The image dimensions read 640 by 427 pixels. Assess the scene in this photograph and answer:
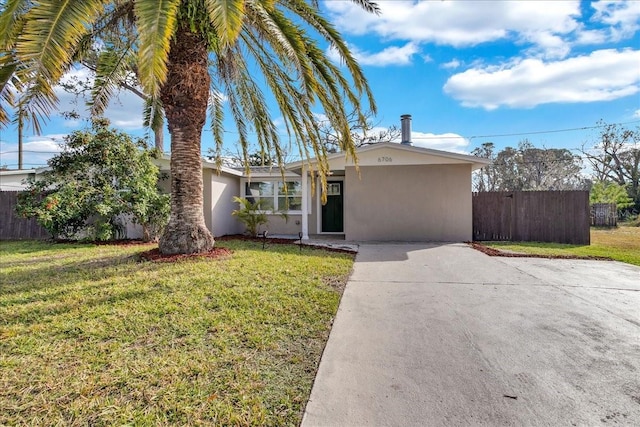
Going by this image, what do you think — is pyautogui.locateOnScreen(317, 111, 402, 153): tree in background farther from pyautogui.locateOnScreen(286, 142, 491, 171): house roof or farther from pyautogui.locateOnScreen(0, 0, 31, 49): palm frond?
pyautogui.locateOnScreen(0, 0, 31, 49): palm frond

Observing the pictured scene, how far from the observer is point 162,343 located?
11.4 feet

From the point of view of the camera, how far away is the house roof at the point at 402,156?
11336mm

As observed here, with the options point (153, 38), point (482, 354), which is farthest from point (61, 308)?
point (482, 354)

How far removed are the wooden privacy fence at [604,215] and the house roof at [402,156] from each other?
16.9 metres

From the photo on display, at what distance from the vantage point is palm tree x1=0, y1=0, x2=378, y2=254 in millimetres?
3963

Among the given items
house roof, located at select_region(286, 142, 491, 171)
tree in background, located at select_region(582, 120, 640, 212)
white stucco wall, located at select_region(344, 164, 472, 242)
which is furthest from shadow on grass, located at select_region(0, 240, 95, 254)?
tree in background, located at select_region(582, 120, 640, 212)

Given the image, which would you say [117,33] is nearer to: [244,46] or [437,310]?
[244,46]

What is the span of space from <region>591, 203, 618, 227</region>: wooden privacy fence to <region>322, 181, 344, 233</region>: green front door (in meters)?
19.0

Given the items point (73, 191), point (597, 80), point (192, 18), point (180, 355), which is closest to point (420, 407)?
point (180, 355)

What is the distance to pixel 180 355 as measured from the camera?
321 centimetres

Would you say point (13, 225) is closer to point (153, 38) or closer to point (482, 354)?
point (153, 38)

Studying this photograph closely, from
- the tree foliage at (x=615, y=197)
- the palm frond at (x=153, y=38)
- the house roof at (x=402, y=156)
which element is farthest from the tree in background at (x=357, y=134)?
the palm frond at (x=153, y=38)

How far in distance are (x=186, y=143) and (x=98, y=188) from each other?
5758mm

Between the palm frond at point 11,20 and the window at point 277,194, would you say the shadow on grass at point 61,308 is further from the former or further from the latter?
the window at point 277,194
